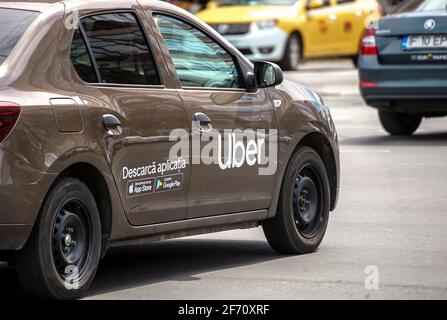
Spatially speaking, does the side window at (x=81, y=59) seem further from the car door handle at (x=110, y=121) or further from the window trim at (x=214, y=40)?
the window trim at (x=214, y=40)

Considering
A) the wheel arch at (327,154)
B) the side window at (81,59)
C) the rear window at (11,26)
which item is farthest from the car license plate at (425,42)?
the rear window at (11,26)

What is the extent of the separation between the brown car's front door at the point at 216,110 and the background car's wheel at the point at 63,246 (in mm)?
868

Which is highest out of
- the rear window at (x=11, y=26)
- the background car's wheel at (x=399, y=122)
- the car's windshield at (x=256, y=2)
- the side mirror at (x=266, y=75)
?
the rear window at (x=11, y=26)

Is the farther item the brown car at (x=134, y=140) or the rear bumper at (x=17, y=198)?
the brown car at (x=134, y=140)

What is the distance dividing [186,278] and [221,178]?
0.63 meters

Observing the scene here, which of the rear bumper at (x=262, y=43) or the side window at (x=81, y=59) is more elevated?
the side window at (x=81, y=59)

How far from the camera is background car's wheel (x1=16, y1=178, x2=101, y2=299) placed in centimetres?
670

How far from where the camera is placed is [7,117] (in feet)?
21.2

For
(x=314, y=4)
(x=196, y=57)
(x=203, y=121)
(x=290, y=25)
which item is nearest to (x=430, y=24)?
(x=196, y=57)

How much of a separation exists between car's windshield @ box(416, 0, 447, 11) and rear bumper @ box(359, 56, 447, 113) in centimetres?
66

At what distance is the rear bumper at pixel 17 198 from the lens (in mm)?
6434

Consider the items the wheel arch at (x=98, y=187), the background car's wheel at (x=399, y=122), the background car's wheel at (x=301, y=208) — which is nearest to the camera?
the wheel arch at (x=98, y=187)
